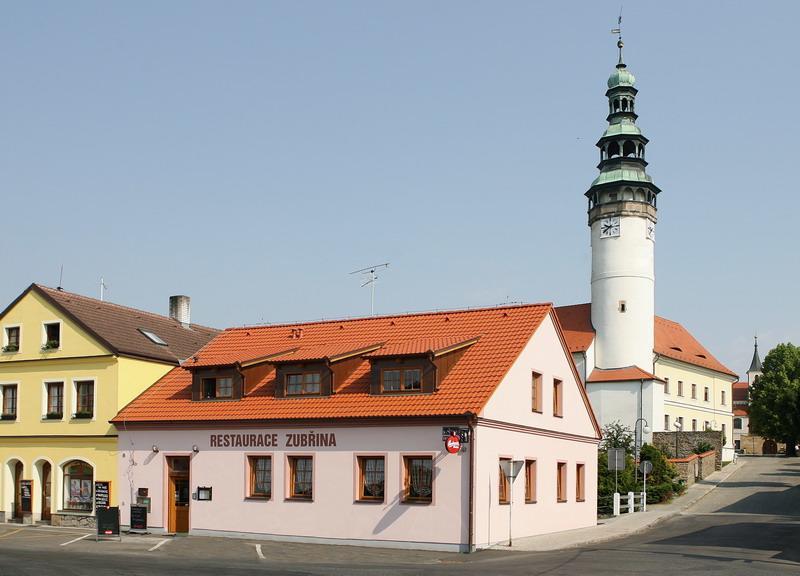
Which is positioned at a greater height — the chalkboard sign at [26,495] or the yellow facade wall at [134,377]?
the yellow facade wall at [134,377]

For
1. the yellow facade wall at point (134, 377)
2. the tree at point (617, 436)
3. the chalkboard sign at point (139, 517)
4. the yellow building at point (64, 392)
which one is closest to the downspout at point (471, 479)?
the chalkboard sign at point (139, 517)

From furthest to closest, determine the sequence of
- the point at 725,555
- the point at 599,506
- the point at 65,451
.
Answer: the point at 599,506 → the point at 65,451 → the point at 725,555

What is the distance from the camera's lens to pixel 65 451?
38.1 m

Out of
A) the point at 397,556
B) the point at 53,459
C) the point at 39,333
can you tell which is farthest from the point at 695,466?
the point at 39,333

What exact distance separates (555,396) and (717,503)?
731 inches

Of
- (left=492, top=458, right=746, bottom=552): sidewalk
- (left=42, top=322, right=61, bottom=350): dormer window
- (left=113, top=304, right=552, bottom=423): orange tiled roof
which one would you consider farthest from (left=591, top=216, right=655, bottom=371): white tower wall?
(left=42, top=322, right=61, bottom=350): dormer window

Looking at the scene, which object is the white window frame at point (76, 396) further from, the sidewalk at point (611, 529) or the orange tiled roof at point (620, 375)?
the orange tiled roof at point (620, 375)

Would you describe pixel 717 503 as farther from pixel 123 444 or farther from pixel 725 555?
pixel 123 444

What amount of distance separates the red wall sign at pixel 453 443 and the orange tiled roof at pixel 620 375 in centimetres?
4413

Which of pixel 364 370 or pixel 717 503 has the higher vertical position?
pixel 364 370

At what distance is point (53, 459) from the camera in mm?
38406

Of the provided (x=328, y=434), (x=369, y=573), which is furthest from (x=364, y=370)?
Result: (x=369, y=573)

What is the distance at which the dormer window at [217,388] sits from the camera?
115 ft

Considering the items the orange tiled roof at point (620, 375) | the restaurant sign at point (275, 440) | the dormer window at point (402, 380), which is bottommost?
the restaurant sign at point (275, 440)
